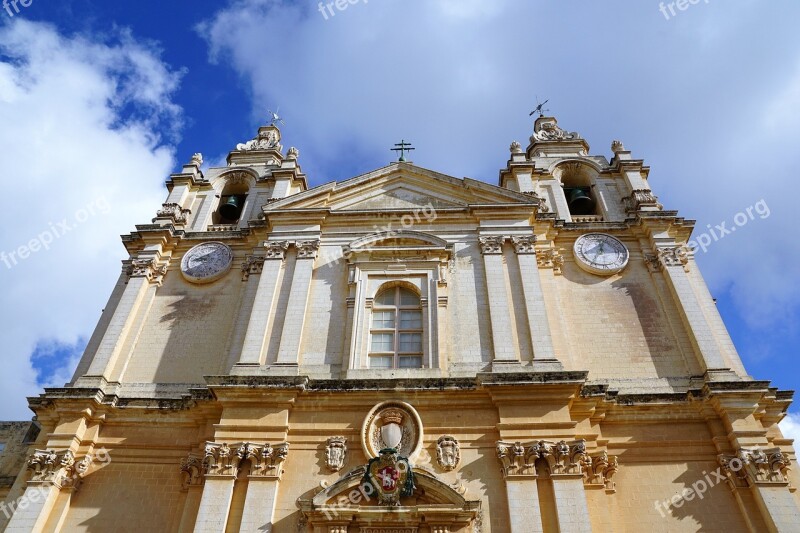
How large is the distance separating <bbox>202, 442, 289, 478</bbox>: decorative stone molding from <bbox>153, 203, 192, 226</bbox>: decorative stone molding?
32.1 ft

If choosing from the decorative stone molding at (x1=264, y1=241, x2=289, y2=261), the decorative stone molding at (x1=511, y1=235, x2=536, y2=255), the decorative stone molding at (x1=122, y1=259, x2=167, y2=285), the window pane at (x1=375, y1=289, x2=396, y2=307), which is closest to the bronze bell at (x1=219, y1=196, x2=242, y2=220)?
the decorative stone molding at (x1=122, y1=259, x2=167, y2=285)

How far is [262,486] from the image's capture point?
13.6 meters

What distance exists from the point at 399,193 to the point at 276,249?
4783 millimetres

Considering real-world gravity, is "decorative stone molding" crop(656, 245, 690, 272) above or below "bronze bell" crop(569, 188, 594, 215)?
below

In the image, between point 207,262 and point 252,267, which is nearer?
point 252,267

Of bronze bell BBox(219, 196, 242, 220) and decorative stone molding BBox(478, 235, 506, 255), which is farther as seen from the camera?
bronze bell BBox(219, 196, 242, 220)

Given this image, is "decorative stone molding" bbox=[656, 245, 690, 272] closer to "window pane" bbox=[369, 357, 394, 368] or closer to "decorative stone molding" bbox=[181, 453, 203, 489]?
"window pane" bbox=[369, 357, 394, 368]

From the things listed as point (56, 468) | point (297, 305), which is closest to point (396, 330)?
point (297, 305)

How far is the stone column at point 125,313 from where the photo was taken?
16.9 m

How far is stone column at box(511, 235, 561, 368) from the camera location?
1570cm

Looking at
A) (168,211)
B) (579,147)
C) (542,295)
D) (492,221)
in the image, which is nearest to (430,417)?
(542,295)

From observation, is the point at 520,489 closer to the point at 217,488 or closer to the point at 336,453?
the point at 336,453

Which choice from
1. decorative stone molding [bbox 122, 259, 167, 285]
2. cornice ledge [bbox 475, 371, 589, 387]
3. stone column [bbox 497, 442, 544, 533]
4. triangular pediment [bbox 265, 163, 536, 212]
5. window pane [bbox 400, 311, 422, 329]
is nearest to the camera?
stone column [bbox 497, 442, 544, 533]

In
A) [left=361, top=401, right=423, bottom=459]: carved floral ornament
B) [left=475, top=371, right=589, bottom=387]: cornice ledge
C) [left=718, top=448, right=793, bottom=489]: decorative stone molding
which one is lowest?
[left=718, top=448, right=793, bottom=489]: decorative stone molding
